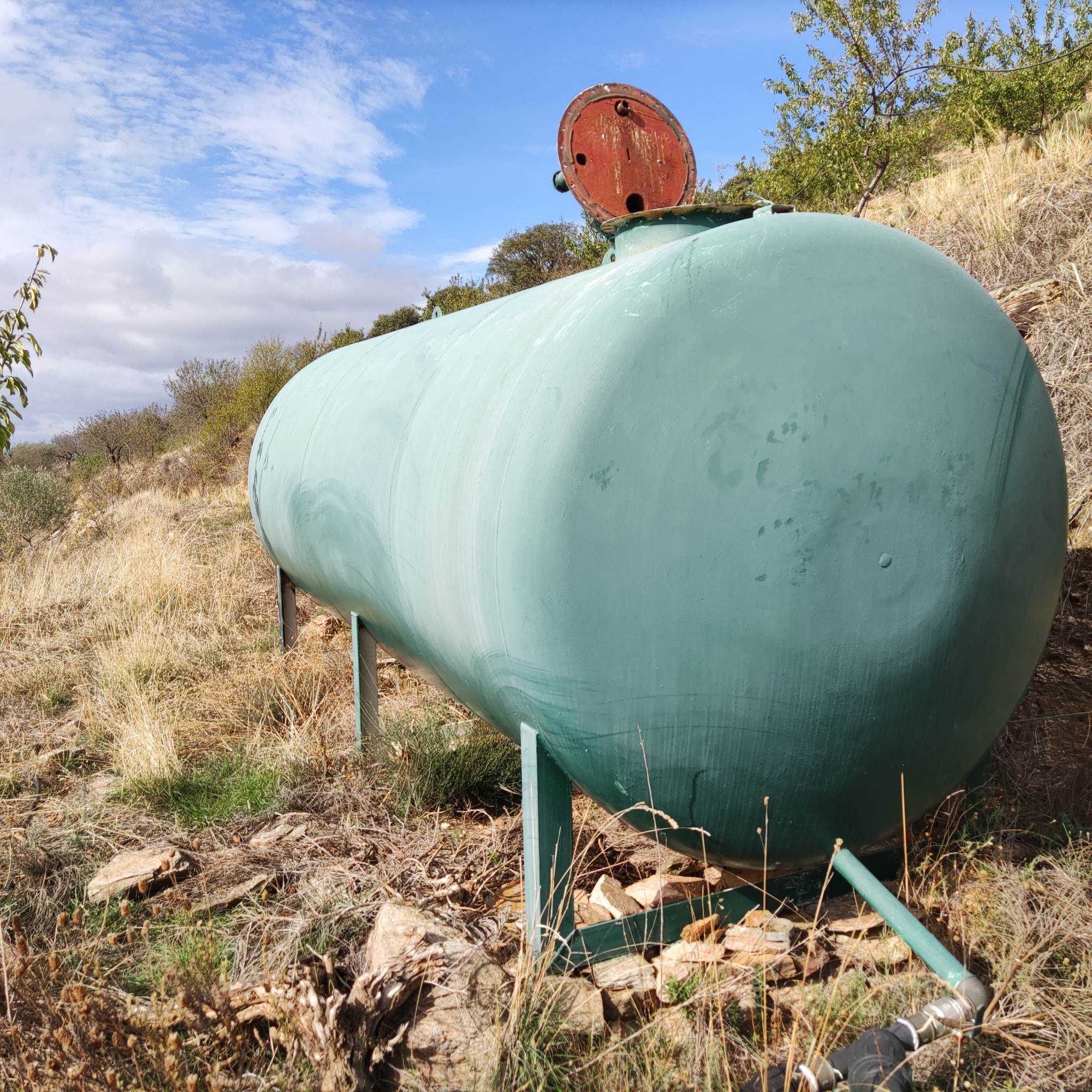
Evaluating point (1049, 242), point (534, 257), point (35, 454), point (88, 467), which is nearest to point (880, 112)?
point (1049, 242)

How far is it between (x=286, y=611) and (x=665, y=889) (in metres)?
3.35

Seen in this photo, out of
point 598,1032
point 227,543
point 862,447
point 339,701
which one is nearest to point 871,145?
point 227,543

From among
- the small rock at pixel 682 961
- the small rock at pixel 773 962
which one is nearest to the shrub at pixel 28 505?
the small rock at pixel 682 961

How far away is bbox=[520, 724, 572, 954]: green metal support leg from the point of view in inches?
78.8

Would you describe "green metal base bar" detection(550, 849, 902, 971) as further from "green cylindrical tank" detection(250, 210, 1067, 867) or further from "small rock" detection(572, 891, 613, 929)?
"green cylindrical tank" detection(250, 210, 1067, 867)

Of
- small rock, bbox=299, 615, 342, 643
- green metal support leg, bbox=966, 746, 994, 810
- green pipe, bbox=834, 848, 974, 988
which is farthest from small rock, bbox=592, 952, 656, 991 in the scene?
small rock, bbox=299, 615, 342, 643

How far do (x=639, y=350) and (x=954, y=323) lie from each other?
2.38 feet

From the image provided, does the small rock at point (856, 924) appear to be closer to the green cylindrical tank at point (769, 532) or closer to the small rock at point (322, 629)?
the green cylindrical tank at point (769, 532)

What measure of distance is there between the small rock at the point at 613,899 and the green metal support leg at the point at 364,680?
4.82 feet

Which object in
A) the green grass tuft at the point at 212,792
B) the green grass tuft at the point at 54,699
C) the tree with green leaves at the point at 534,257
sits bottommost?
the green grass tuft at the point at 212,792

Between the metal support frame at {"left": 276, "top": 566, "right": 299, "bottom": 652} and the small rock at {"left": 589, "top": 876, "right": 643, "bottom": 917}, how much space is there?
3.04 meters

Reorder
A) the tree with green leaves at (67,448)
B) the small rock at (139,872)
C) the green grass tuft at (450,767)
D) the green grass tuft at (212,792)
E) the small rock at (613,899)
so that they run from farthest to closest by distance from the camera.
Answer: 1. the tree with green leaves at (67,448)
2. the green grass tuft at (212,792)
3. the green grass tuft at (450,767)
4. the small rock at (139,872)
5. the small rock at (613,899)

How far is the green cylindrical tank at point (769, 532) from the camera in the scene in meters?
1.71

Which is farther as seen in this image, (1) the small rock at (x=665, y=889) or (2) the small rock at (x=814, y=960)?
(1) the small rock at (x=665, y=889)
